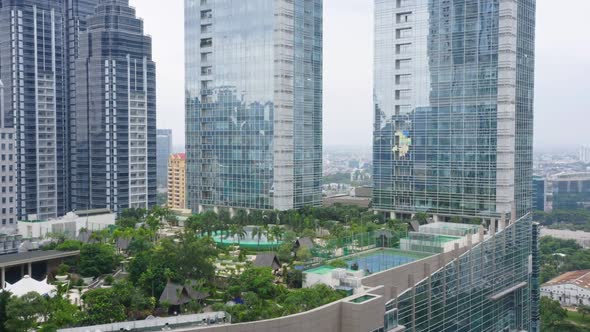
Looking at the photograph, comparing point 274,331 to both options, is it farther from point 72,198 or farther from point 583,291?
point 72,198

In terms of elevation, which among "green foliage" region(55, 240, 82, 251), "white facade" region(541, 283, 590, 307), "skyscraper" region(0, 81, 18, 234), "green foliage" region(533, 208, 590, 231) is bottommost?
"white facade" region(541, 283, 590, 307)

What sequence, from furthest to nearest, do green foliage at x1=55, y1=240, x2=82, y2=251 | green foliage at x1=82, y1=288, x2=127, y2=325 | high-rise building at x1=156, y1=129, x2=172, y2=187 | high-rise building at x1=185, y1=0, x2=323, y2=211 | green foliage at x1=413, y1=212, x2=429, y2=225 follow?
high-rise building at x1=156, y1=129, x2=172, y2=187 < high-rise building at x1=185, y1=0, x2=323, y2=211 < green foliage at x1=413, y1=212, x2=429, y2=225 < green foliage at x1=55, y1=240, x2=82, y2=251 < green foliage at x1=82, y1=288, x2=127, y2=325

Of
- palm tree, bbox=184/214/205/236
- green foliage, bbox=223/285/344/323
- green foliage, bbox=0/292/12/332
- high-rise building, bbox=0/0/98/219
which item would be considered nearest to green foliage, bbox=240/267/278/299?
green foliage, bbox=223/285/344/323

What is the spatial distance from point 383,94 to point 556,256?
32.6 metres

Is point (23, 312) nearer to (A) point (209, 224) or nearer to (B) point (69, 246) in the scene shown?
(B) point (69, 246)

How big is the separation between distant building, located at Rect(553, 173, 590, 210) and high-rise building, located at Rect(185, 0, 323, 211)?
230 feet

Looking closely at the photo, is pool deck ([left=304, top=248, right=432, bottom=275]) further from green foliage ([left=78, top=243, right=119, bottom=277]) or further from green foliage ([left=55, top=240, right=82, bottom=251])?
green foliage ([left=55, top=240, right=82, bottom=251])

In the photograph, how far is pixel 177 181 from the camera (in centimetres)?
10462

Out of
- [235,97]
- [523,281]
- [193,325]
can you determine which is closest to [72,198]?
[235,97]

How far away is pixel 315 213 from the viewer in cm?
5728

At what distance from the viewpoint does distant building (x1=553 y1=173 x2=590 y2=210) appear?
11519cm

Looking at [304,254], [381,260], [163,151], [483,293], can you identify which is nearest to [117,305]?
[304,254]

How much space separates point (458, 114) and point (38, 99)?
5009 cm

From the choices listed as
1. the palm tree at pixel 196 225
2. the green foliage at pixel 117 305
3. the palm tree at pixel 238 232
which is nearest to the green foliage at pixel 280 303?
the green foliage at pixel 117 305
